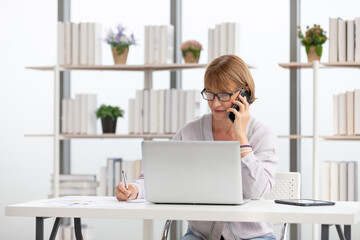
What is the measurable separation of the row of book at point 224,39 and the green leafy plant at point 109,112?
32.4 inches

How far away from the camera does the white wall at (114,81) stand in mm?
4734

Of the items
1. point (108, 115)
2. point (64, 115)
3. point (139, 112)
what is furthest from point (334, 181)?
point (64, 115)

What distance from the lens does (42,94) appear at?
5277mm

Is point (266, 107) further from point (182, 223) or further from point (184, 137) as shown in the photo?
point (184, 137)

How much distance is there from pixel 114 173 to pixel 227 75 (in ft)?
7.74

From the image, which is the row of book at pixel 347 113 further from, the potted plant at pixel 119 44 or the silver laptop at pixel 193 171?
the silver laptop at pixel 193 171

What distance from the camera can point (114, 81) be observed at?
5.13 m

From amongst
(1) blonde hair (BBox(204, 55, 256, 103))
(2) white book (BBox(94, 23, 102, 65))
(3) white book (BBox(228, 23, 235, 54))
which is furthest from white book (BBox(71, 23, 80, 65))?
(1) blonde hair (BBox(204, 55, 256, 103))

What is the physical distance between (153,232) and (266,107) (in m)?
1.27

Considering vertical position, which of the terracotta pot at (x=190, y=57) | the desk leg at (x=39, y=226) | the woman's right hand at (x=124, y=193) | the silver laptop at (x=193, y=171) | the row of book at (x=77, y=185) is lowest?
the row of book at (x=77, y=185)

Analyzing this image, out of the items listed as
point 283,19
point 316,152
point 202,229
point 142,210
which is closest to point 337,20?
point 283,19

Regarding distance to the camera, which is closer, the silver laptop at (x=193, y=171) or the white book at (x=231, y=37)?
the silver laptop at (x=193, y=171)

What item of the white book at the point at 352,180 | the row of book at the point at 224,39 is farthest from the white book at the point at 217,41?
the white book at the point at 352,180

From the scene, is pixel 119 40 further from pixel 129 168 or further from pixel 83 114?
pixel 129 168
